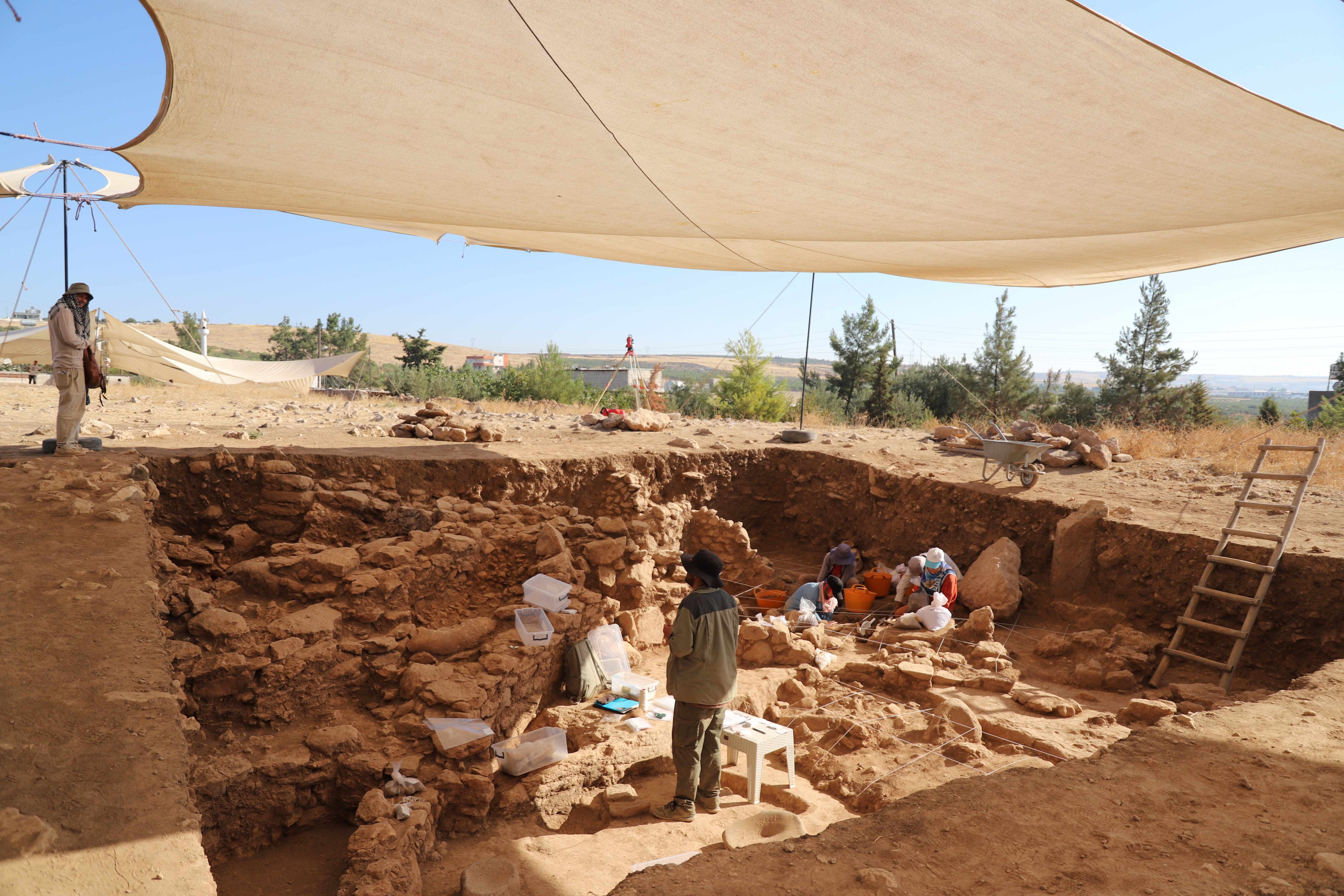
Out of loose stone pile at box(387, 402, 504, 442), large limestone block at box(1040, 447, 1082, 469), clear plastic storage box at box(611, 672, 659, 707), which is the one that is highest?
large limestone block at box(1040, 447, 1082, 469)

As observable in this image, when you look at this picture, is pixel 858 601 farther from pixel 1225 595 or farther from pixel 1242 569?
pixel 1242 569

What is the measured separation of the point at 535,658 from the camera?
5.39m

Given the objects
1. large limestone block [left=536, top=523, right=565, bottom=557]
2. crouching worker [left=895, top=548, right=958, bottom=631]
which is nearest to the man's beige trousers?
large limestone block [left=536, top=523, right=565, bottom=557]

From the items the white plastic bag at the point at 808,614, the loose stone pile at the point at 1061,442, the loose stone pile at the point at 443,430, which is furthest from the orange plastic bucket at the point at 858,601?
the loose stone pile at the point at 443,430

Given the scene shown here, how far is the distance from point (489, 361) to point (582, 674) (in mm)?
58795

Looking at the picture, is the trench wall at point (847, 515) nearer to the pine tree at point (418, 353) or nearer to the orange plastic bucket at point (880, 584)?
the orange plastic bucket at point (880, 584)

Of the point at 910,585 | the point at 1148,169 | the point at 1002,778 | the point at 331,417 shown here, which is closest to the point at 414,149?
the point at 1148,169

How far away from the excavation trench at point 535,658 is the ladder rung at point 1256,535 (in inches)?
7.8

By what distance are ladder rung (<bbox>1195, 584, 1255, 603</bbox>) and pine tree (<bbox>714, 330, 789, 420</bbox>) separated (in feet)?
51.2

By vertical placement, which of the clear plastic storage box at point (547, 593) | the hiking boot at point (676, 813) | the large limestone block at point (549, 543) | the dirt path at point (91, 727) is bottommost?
the hiking boot at point (676, 813)

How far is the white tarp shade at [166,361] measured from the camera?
13781 mm

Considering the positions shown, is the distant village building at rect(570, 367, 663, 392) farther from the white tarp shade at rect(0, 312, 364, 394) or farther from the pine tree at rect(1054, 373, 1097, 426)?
the pine tree at rect(1054, 373, 1097, 426)

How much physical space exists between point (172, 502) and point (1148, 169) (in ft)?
26.4

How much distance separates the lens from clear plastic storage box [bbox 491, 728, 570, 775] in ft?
15.4
